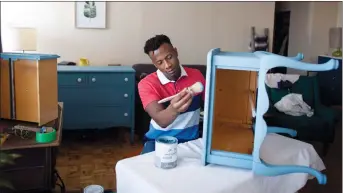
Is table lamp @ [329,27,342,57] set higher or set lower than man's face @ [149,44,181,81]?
higher

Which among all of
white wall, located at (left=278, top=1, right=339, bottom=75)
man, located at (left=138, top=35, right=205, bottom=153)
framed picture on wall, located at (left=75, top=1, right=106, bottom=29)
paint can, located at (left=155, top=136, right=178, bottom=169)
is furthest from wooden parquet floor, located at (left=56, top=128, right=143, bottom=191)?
white wall, located at (left=278, top=1, right=339, bottom=75)

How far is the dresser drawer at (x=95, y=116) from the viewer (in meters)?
3.59

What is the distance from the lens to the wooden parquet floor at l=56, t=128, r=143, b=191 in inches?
109

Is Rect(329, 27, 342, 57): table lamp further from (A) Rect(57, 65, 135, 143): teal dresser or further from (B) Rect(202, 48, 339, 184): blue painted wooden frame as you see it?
(B) Rect(202, 48, 339, 184): blue painted wooden frame

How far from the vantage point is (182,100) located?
1.31 meters

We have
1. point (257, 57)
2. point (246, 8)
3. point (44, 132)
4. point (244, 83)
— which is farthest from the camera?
point (246, 8)

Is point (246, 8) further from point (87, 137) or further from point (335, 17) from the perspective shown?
point (87, 137)

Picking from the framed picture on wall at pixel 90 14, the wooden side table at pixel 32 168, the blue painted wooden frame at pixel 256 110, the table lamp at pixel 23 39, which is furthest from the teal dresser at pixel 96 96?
the blue painted wooden frame at pixel 256 110

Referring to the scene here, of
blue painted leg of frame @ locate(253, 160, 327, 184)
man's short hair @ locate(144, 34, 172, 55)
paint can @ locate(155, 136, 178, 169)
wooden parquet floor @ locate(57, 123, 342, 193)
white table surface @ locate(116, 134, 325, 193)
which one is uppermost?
man's short hair @ locate(144, 34, 172, 55)

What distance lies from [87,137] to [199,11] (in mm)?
2221

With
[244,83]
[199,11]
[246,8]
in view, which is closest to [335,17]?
[246,8]

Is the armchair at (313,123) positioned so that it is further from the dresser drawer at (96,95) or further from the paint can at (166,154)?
the paint can at (166,154)

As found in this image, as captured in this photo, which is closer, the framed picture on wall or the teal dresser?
the teal dresser

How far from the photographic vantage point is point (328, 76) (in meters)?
5.50
